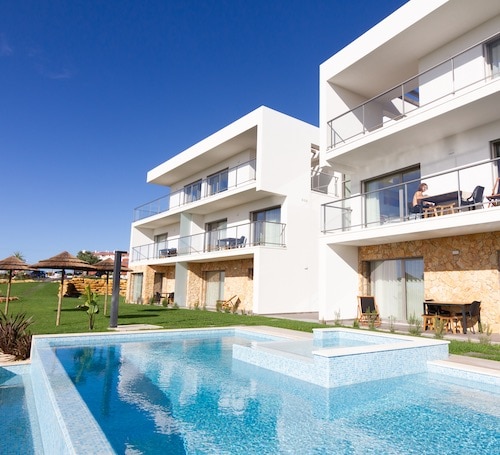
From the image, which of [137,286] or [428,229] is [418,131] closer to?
[428,229]

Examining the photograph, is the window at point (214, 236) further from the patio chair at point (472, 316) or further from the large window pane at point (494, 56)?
the large window pane at point (494, 56)

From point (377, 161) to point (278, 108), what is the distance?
6.01m

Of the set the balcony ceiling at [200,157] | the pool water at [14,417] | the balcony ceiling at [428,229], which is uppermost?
the balcony ceiling at [200,157]

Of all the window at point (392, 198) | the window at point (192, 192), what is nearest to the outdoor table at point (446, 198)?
the window at point (392, 198)

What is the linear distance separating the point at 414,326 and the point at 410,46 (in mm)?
8625

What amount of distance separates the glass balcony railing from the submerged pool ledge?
4.44 meters

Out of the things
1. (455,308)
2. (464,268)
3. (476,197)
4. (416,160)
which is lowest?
(455,308)

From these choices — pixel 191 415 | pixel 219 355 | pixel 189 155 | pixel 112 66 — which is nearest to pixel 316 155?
pixel 189 155

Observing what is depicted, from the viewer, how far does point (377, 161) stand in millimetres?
13773

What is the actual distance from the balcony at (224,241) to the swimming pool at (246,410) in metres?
9.83

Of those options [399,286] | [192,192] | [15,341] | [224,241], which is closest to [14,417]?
[15,341]

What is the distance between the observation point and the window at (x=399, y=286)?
12.3 m

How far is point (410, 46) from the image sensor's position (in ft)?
39.3

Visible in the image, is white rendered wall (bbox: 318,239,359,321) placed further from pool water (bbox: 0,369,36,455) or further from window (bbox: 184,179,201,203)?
window (bbox: 184,179,201,203)
